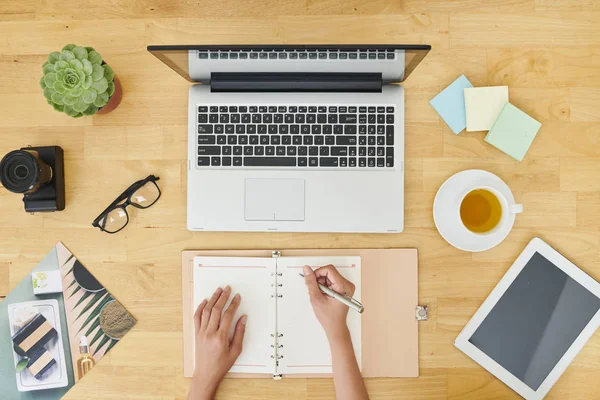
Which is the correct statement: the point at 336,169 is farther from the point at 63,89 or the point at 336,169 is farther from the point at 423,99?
the point at 63,89

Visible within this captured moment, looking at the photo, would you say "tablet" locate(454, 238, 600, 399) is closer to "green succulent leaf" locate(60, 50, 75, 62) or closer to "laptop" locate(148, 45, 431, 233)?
"laptop" locate(148, 45, 431, 233)

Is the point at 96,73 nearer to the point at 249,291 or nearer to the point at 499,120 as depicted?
the point at 249,291

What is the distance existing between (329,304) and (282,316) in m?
0.10

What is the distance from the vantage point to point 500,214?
2.78 ft

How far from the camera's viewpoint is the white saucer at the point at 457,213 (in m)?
0.86

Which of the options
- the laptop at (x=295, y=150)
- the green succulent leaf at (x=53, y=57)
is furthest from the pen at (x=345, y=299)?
the green succulent leaf at (x=53, y=57)

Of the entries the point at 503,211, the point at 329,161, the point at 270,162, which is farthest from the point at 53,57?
the point at 503,211

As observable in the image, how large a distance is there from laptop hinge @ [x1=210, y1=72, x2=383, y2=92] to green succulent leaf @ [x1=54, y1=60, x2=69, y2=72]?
26 centimetres

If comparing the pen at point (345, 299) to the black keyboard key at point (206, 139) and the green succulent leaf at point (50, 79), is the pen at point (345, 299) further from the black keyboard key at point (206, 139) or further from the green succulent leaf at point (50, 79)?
the green succulent leaf at point (50, 79)

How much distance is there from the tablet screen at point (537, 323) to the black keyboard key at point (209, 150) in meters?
0.65

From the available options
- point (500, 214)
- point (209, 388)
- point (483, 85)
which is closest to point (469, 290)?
point (500, 214)

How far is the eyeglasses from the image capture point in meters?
0.92

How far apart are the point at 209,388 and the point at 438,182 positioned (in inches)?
24.9

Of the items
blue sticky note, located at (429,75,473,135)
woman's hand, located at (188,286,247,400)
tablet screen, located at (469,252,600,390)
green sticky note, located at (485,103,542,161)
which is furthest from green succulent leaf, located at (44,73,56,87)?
tablet screen, located at (469,252,600,390)
